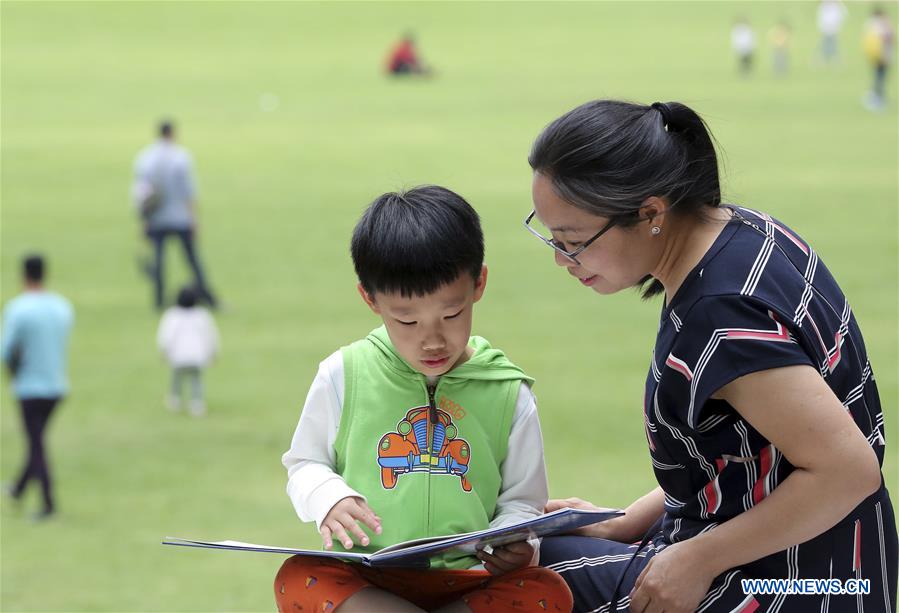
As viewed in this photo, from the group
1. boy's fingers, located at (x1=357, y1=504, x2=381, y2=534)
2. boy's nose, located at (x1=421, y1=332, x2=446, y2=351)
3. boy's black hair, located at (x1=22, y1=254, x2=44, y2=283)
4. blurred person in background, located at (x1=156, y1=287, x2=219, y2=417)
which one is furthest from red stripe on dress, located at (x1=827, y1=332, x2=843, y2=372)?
blurred person in background, located at (x1=156, y1=287, x2=219, y2=417)

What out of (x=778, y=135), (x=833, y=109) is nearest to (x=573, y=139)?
(x=778, y=135)

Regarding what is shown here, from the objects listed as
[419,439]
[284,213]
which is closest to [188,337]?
[284,213]

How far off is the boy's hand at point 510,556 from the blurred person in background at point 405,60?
2891cm

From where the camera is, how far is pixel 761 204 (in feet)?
53.7

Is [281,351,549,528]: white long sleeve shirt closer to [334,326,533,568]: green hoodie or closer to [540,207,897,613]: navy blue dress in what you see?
[334,326,533,568]: green hoodie

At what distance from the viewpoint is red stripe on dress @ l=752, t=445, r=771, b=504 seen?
7.03ft

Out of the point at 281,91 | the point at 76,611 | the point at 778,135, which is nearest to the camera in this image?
the point at 76,611

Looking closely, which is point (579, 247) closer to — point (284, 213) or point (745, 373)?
point (745, 373)

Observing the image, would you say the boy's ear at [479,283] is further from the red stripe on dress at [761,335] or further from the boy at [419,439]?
the red stripe on dress at [761,335]

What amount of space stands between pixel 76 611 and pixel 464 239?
553 cm

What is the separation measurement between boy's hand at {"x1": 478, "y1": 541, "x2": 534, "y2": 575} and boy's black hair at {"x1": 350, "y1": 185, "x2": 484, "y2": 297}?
0.47m

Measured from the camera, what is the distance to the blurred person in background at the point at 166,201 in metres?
12.5

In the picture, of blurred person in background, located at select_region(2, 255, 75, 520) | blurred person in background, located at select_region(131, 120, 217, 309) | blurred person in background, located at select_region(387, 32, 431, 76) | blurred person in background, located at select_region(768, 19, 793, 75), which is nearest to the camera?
blurred person in background, located at select_region(2, 255, 75, 520)

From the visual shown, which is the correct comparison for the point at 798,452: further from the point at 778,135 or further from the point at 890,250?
the point at 778,135
